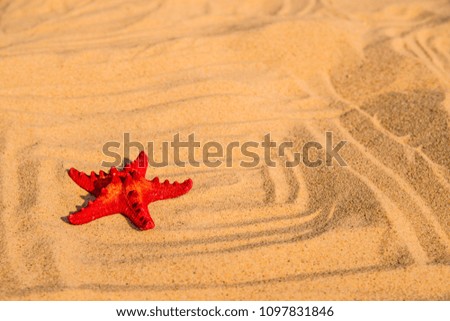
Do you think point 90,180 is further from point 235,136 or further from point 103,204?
point 235,136

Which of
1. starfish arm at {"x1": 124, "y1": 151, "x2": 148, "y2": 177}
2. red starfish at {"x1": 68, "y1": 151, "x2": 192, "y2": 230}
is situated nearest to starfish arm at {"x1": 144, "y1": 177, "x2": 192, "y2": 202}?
red starfish at {"x1": 68, "y1": 151, "x2": 192, "y2": 230}

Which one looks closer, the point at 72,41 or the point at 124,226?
the point at 124,226

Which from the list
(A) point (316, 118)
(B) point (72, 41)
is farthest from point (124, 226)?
(B) point (72, 41)

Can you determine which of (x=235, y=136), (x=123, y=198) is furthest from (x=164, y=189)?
(x=235, y=136)

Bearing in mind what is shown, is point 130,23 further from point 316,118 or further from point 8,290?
point 8,290

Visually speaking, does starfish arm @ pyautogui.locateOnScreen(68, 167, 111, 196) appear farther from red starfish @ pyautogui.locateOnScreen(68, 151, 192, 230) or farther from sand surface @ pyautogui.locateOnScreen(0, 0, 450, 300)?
sand surface @ pyautogui.locateOnScreen(0, 0, 450, 300)
